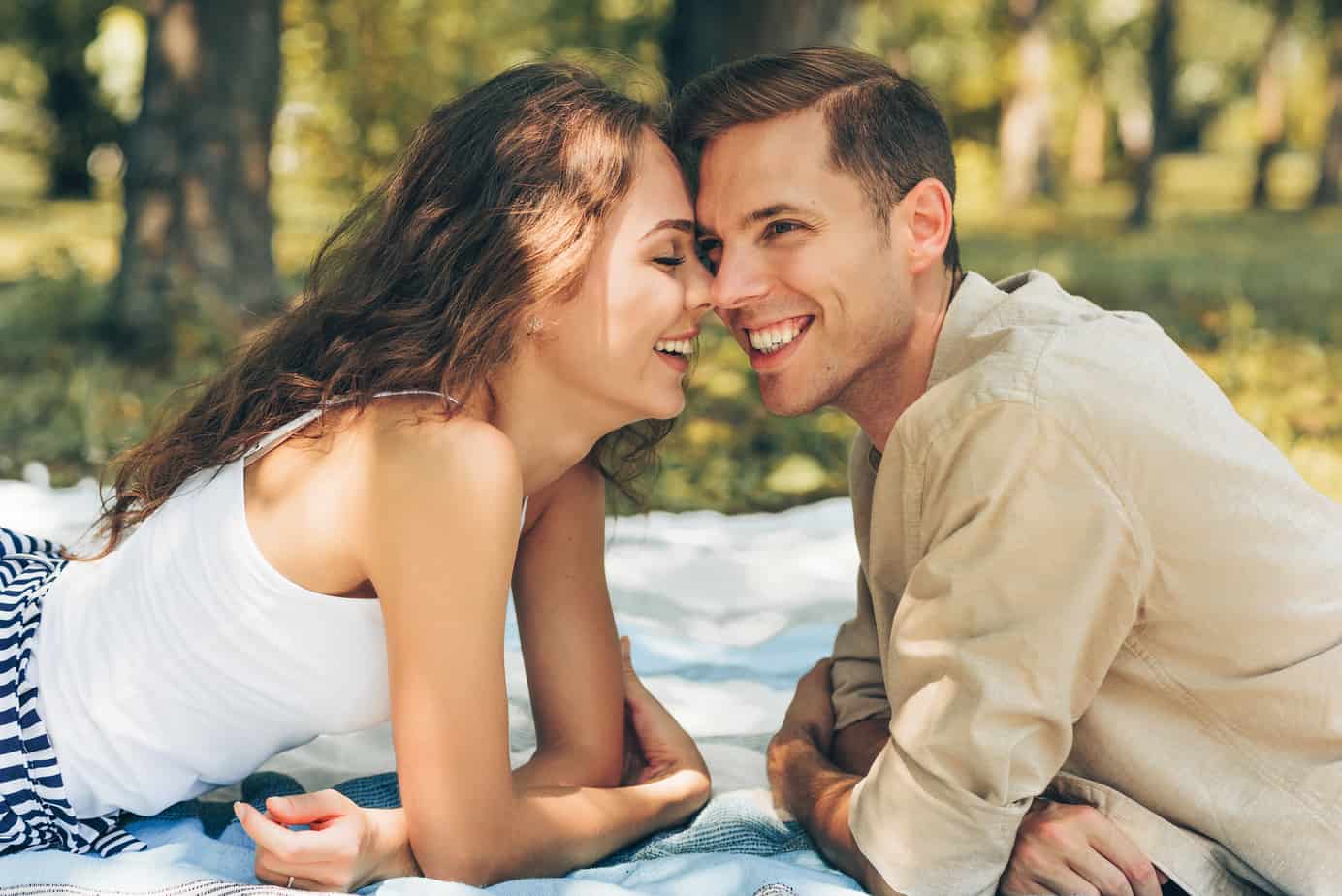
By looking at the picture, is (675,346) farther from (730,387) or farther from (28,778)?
(730,387)

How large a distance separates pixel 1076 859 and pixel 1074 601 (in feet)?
1.62

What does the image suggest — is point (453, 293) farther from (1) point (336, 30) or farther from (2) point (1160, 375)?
(1) point (336, 30)

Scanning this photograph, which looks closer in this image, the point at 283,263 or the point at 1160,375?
the point at 1160,375

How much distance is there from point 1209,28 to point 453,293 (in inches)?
1410

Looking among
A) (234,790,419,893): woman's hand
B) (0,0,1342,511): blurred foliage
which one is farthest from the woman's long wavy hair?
(234,790,419,893): woman's hand

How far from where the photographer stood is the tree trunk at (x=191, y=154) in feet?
24.5

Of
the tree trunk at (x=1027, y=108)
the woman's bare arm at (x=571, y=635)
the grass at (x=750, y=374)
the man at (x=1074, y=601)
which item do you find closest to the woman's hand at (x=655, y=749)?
the woman's bare arm at (x=571, y=635)

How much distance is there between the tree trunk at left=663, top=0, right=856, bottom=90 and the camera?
8.02 m

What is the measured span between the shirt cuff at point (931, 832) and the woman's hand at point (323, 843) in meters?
0.86

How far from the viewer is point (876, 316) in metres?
2.80

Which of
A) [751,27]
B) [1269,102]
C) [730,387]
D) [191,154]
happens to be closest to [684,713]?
[730,387]

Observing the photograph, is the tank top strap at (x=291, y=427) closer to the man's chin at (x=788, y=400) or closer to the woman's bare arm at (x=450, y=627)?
the woman's bare arm at (x=450, y=627)

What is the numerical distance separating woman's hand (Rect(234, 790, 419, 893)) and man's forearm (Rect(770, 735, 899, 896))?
84cm

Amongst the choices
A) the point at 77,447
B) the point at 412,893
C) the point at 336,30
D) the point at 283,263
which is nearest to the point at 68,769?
the point at 412,893
